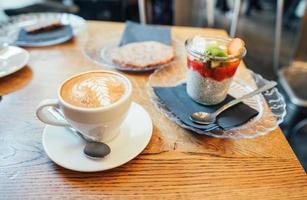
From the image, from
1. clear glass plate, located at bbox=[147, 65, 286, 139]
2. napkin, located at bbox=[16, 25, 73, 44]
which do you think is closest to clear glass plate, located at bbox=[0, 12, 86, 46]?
napkin, located at bbox=[16, 25, 73, 44]

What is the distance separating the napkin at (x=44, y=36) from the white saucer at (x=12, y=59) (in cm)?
8

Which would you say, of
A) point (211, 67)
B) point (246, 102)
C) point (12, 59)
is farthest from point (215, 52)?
point (12, 59)

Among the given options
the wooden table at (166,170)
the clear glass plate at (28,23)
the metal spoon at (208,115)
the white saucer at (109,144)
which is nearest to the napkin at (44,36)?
the clear glass plate at (28,23)

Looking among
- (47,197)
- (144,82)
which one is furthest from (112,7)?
(47,197)

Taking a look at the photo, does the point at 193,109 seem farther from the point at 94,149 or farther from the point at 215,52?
the point at 94,149

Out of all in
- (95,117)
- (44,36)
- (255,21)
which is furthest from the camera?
(255,21)

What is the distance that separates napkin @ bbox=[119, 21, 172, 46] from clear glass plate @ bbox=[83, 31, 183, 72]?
28 mm

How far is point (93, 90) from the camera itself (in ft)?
1.63

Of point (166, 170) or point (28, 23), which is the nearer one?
point (166, 170)

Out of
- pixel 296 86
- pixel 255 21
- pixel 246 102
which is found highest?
pixel 246 102

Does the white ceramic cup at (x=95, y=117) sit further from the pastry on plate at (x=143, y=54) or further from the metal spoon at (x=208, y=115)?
the pastry on plate at (x=143, y=54)

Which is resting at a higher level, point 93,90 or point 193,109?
point 93,90

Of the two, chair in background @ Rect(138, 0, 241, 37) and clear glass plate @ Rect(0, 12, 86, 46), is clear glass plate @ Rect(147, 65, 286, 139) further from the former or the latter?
chair in background @ Rect(138, 0, 241, 37)

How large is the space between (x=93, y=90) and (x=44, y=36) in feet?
1.72
